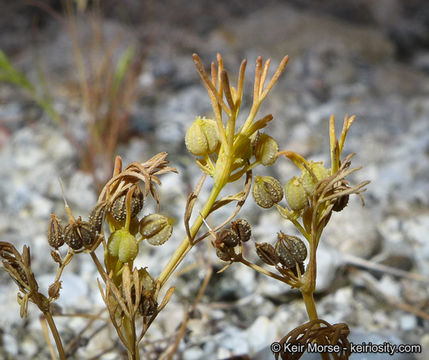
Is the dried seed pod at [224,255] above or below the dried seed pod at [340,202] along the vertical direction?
below

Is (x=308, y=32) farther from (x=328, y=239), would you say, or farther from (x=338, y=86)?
(x=328, y=239)

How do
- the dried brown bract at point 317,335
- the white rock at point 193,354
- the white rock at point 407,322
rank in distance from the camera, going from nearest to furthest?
the dried brown bract at point 317,335 < the white rock at point 193,354 < the white rock at point 407,322

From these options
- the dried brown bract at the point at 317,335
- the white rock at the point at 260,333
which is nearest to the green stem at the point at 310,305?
the dried brown bract at the point at 317,335

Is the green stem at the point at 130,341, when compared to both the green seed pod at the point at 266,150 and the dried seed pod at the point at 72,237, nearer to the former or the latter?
the dried seed pod at the point at 72,237

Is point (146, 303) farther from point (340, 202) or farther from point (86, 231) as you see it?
point (340, 202)

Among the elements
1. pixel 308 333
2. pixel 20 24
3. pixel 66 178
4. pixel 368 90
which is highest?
pixel 20 24

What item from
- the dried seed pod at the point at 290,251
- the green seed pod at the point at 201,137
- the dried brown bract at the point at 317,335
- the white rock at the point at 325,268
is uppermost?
the white rock at the point at 325,268

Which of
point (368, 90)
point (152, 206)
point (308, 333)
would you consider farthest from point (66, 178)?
point (368, 90)
